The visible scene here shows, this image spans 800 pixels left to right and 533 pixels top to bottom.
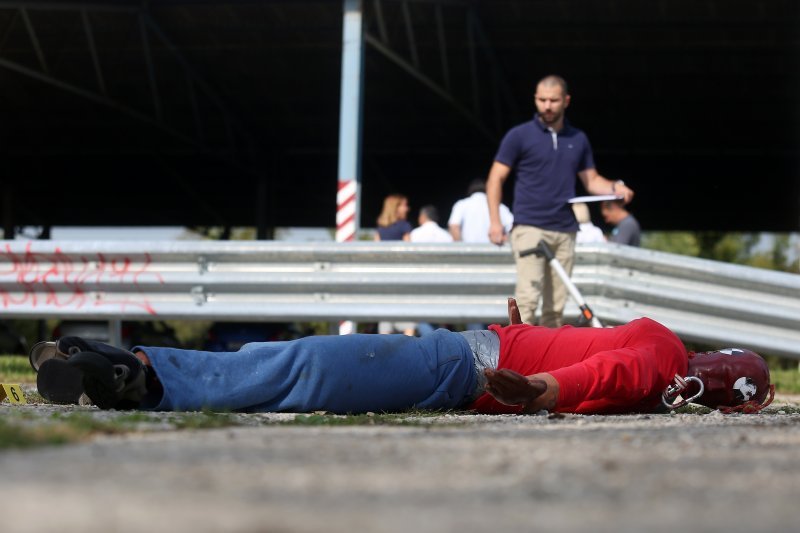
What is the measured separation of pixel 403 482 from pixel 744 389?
9.70ft

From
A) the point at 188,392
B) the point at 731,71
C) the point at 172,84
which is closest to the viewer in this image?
the point at 188,392

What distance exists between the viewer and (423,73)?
18547 mm

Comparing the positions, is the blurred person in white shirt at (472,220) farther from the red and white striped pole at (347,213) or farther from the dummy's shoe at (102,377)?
the dummy's shoe at (102,377)

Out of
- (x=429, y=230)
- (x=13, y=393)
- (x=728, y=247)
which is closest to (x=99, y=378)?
(x=13, y=393)

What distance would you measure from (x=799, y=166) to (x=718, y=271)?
57.8ft

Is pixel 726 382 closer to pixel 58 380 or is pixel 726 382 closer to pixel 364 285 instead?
pixel 58 380

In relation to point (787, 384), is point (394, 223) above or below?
above

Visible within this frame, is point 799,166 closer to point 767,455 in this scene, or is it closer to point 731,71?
point 731,71

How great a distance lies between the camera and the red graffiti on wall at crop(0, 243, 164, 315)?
9055 mm

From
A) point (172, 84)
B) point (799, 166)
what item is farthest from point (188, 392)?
point (799, 166)

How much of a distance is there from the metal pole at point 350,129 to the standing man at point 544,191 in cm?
318

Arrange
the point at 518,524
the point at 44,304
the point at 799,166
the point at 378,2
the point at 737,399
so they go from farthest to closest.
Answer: the point at 799,166, the point at 378,2, the point at 44,304, the point at 737,399, the point at 518,524

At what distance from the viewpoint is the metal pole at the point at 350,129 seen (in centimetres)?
1116

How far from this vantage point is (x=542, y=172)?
8.01 meters
